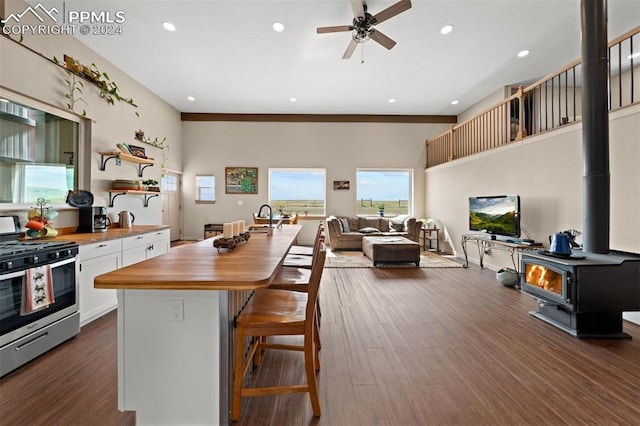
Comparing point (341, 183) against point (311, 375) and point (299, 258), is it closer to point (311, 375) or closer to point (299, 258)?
point (299, 258)

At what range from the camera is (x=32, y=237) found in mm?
2736

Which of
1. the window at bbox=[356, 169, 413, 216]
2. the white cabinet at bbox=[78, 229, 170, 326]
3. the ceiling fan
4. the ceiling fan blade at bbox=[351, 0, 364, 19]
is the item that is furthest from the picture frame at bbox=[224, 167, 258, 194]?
the ceiling fan blade at bbox=[351, 0, 364, 19]

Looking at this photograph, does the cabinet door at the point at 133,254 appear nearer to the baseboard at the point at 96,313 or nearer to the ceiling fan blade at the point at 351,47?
the baseboard at the point at 96,313

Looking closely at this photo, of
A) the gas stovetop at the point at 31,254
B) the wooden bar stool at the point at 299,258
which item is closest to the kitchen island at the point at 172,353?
the wooden bar stool at the point at 299,258

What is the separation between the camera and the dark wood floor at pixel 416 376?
163 centimetres

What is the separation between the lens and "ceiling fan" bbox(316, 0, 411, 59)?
3256 mm

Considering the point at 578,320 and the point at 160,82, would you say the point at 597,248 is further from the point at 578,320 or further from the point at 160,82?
the point at 160,82

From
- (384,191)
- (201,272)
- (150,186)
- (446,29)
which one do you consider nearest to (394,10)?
(446,29)

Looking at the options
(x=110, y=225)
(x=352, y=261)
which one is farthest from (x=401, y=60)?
(x=110, y=225)

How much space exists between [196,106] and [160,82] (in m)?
1.63

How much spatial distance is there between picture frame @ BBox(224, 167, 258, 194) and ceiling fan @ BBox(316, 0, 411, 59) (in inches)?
197

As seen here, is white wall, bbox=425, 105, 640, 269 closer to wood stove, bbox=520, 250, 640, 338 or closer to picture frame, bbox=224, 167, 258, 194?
wood stove, bbox=520, 250, 640, 338

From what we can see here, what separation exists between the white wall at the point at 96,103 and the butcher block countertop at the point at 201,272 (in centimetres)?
241

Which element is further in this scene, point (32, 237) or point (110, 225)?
point (110, 225)
